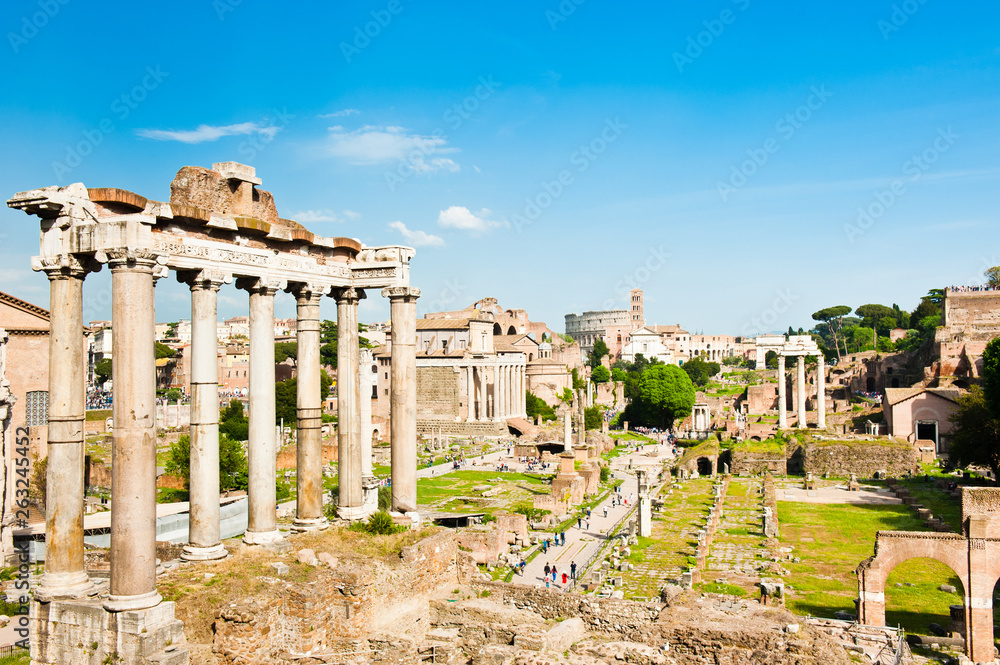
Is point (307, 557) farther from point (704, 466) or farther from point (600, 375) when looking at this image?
point (600, 375)

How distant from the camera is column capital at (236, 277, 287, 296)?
13289 millimetres

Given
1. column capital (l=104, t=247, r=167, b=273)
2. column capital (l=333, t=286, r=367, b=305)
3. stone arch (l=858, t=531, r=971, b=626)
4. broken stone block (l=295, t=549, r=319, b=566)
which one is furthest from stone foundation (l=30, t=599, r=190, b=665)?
stone arch (l=858, t=531, r=971, b=626)

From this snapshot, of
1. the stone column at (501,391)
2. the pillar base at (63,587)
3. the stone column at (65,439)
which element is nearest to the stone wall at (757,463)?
the stone column at (501,391)

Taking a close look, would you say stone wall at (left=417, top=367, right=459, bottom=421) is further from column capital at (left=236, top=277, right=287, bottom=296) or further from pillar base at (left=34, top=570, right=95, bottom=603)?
pillar base at (left=34, top=570, right=95, bottom=603)

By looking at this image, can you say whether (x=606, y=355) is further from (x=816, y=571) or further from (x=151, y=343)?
(x=151, y=343)

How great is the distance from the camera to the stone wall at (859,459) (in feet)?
158

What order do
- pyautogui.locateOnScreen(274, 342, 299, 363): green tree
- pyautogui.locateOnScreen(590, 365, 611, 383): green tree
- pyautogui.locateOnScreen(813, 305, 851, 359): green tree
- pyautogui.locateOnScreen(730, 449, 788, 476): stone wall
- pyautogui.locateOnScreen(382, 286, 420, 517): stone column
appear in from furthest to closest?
1. pyautogui.locateOnScreen(813, 305, 851, 359): green tree
2. pyautogui.locateOnScreen(590, 365, 611, 383): green tree
3. pyautogui.locateOnScreen(274, 342, 299, 363): green tree
4. pyautogui.locateOnScreen(730, 449, 788, 476): stone wall
5. pyautogui.locateOnScreen(382, 286, 420, 517): stone column

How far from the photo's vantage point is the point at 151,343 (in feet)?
33.8

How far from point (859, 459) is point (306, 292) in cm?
4351

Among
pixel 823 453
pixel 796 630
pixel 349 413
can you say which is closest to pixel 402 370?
pixel 349 413

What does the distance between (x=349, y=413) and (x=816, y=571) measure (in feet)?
53.3

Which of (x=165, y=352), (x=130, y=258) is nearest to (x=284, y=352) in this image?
(x=165, y=352)

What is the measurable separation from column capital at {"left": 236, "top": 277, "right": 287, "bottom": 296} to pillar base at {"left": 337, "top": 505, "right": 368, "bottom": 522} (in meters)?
4.61

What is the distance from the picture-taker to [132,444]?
999cm
